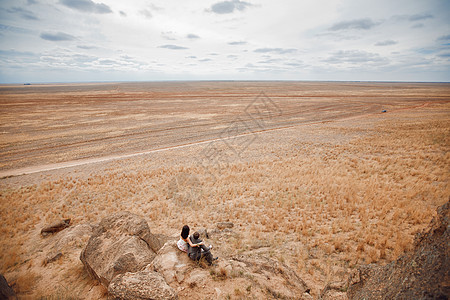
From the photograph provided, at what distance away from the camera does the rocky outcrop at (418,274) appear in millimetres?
3154

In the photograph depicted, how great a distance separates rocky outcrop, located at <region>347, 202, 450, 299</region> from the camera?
3.15m

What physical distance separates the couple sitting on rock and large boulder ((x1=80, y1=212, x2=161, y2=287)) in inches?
57.1

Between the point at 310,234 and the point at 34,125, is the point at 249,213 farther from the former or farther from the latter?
the point at 34,125

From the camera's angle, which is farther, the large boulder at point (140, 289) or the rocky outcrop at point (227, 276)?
the rocky outcrop at point (227, 276)

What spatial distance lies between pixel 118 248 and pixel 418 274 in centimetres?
771

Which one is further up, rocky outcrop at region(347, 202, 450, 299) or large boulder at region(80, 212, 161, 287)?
rocky outcrop at region(347, 202, 450, 299)

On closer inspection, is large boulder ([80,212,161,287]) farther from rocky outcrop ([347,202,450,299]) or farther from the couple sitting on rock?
rocky outcrop ([347,202,450,299])

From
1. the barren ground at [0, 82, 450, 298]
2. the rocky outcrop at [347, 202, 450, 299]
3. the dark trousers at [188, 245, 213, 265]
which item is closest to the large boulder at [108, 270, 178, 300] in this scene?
the barren ground at [0, 82, 450, 298]

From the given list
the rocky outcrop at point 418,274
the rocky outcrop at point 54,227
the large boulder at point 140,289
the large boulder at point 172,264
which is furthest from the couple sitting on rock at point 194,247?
the rocky outcrop at point 54,227

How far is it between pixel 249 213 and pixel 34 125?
47.8 m

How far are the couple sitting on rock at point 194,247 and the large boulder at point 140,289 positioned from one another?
127cm

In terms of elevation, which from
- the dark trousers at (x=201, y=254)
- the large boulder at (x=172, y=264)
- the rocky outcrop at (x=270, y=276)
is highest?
the dark trousers at (x=201, y=254)

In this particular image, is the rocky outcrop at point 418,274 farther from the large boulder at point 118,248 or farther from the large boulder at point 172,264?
the large boulder at point 118,248

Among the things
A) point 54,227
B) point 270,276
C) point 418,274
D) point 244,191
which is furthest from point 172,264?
point 244,191
